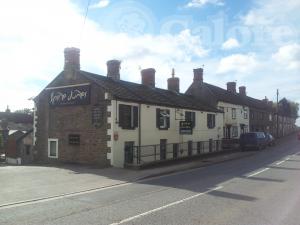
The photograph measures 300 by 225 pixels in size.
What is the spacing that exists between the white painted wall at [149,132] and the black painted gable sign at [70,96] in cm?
250

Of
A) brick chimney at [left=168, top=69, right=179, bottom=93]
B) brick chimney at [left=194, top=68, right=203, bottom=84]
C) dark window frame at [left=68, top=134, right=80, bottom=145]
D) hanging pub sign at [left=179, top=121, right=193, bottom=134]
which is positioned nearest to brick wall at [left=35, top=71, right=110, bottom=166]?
dark window frame at [left=68, top=134, right=80, bottom=145]

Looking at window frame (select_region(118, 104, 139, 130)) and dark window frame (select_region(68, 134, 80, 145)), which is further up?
window frame (select_region(118, 104, 139, 130))

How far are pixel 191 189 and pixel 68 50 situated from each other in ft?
51.0

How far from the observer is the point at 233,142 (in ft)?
128

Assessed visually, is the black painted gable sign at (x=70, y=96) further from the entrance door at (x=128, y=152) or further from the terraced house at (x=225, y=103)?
the terraced house at (x=225, y=103)

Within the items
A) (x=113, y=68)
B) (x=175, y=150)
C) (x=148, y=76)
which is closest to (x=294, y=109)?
(x=148, y=76)

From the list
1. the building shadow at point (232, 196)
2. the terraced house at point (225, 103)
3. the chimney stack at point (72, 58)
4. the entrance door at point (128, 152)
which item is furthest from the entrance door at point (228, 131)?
the building shadow at point (232, 196)

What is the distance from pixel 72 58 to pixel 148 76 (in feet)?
29.7

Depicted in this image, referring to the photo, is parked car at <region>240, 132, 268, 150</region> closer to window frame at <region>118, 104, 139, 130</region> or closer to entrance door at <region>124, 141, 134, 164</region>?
window frame at <region>118, 104, 139, 130</region>

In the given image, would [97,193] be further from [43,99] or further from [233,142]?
[233,142]

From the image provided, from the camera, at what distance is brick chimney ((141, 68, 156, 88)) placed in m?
32.6

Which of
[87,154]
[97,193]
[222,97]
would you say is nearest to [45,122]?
[87,154]

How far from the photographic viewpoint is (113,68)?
28359 millimetres

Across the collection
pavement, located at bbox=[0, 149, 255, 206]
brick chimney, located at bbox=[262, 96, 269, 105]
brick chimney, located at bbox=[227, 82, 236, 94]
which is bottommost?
pavement, located at bbox=[0, 149, 255, 206]
